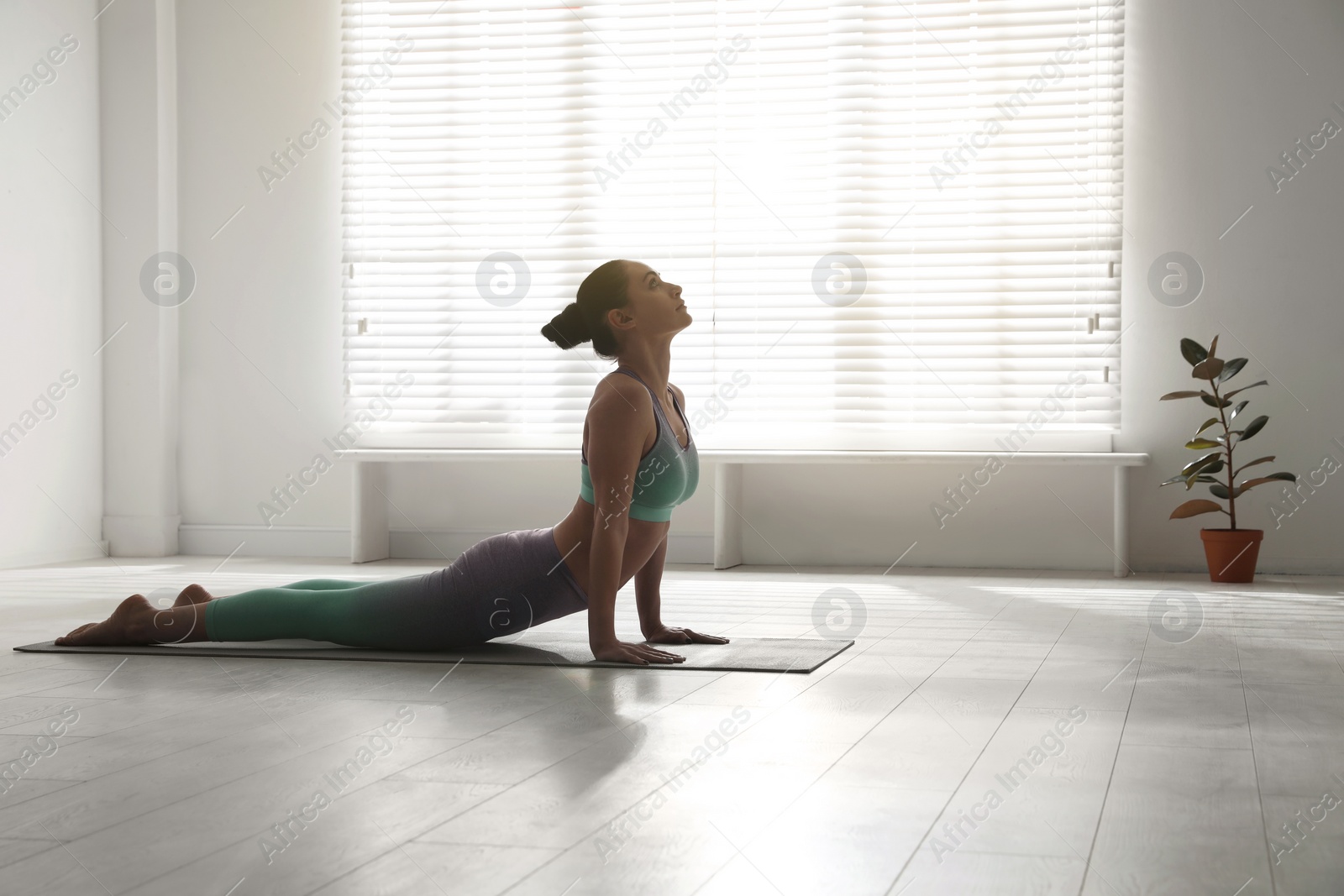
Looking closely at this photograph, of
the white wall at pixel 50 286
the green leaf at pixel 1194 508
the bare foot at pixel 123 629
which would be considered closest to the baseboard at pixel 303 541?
the white wall at pixel 50 286

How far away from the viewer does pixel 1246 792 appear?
1629mm

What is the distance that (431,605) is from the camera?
2732mm

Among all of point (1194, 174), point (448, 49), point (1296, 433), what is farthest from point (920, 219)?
point (448, 49)

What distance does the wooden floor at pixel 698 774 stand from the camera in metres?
1.32

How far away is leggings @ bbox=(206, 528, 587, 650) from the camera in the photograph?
8.73ft

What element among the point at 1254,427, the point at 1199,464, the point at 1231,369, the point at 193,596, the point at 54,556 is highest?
the point at 1231,369

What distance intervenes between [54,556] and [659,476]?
12.8 feet

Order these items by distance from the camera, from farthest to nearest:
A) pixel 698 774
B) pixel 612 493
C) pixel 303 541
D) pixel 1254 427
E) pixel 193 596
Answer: pixel 303 541, pixel 1254 427, pixel 193 596, pixel 612 493, pixel 698 774

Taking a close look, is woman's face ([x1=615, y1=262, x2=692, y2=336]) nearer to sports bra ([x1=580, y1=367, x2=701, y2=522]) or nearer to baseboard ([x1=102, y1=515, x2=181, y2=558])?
sports bra ([x1=580, y1=367, x2=701, y2=522])

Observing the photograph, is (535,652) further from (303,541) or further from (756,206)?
(303,541)

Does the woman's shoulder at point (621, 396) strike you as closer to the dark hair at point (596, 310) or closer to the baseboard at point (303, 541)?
the dark hair at point (596, 310)

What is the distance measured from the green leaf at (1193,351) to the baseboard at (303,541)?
2.27 meters

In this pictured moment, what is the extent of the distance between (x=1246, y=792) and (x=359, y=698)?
1.50 meters

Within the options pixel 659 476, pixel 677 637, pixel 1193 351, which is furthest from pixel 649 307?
pixel 1193 351
